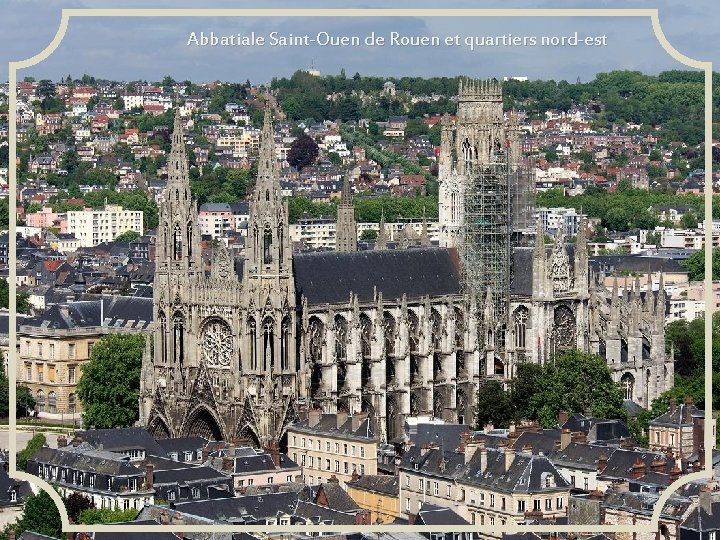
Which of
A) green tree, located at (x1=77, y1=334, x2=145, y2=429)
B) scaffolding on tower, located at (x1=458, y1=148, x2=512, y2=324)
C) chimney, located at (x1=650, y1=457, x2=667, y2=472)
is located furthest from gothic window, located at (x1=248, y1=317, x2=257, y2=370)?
chimney, located at (x1=650, y1=457, x2=667, y2=472)

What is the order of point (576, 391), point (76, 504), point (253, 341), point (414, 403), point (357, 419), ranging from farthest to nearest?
point (414, 403), point (576, 391), point (253, 341), point (357, 419), point (76, 504)

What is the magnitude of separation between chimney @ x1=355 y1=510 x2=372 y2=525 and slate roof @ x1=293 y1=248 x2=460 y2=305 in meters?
17.7

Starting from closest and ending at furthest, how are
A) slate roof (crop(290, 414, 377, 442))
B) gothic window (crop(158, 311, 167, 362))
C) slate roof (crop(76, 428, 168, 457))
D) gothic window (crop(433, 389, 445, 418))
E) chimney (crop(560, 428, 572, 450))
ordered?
chimney (crop(560, 428, 572, 450)) → slate roof (crop(76, 428, 168, 457)) → slate roof (crop(290, 414, 377, 442)) → gothic window (crop(158, 311, 167, 362)) → gothic window (crop(433, 389, 445, 418))

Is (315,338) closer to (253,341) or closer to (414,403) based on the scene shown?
(253,341)

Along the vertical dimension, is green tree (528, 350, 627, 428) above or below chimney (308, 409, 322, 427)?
above

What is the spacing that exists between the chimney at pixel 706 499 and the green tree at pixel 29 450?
21908 millimetres

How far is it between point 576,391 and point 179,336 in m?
13.2

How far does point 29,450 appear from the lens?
74438mm

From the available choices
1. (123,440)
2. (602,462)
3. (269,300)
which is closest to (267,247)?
(269,300)

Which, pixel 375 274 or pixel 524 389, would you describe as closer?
pixel 524 389

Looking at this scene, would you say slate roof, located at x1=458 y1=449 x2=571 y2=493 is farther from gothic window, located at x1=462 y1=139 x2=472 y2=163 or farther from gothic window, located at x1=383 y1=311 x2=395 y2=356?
gothic window, located at x1=462 y1=139 x2=472 y2=163

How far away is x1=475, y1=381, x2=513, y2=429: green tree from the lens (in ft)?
262

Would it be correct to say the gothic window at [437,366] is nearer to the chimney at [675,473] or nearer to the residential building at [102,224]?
the chimney at [675,473]

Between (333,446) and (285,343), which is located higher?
(285,343)
